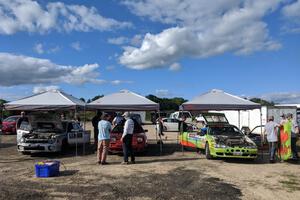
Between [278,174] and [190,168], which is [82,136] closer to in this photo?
[190,168]

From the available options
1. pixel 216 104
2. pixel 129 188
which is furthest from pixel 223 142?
pixel 129 188

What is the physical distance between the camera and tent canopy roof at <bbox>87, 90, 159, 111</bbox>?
16312 mm

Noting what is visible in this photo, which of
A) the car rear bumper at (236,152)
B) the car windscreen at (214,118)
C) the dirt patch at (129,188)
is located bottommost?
the dirt patch at (129,188)

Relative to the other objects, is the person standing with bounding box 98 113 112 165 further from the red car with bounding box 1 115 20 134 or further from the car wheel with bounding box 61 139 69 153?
the red car with bounding box 1 115 20 134

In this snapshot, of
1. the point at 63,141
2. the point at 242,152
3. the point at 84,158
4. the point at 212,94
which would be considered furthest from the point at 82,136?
the point at 242,152

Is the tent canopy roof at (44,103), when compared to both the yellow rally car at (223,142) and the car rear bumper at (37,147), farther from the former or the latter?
the yellow rally car at (223,142)

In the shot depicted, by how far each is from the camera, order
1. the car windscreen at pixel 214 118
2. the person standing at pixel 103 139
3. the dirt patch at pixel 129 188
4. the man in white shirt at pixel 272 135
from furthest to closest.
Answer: the car windscreen at pixel 214 118 < the man in white shirt at pixel 272 135 < the person standing at pixel 103 139 < the dirt patch at pixel 129 188

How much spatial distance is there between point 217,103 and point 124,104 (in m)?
3.97

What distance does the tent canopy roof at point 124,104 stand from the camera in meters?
16.3

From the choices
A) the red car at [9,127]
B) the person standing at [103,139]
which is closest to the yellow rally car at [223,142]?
the person standing at [103,139]

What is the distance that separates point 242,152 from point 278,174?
2338mm

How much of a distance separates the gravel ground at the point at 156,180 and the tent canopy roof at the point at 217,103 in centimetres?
245

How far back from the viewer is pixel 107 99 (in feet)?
56.2

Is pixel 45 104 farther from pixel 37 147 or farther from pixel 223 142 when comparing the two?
pixel 223 142
